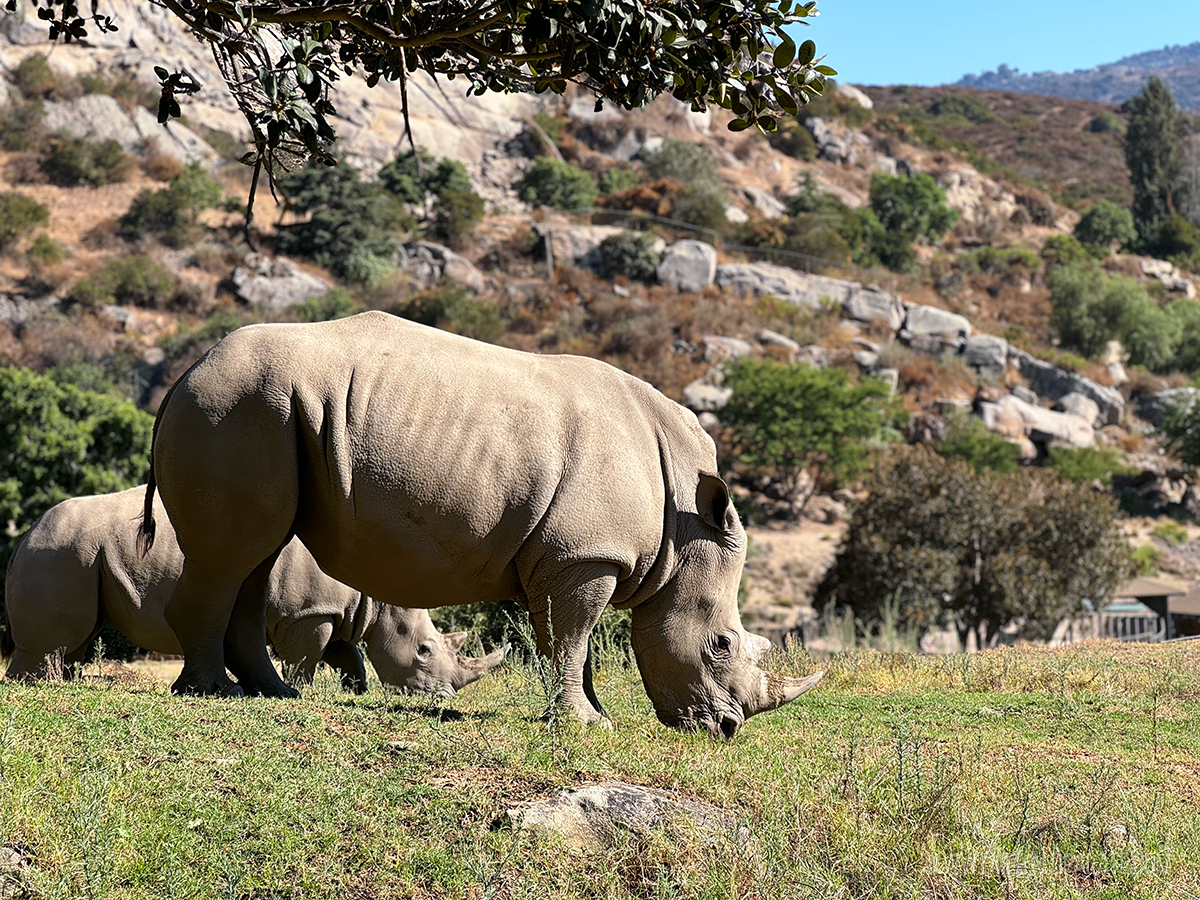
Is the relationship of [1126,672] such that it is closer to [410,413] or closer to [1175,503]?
[410,413]

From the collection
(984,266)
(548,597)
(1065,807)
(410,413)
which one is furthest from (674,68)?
(984,266)

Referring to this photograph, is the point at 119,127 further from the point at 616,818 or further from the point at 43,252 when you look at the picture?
the point at 616,818

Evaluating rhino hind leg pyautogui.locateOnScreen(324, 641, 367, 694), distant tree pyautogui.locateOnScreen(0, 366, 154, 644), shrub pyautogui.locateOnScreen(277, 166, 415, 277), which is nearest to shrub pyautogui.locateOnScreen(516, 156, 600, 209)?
shrub pyautogui.locateOnScreen(277, 166, 415, 277)

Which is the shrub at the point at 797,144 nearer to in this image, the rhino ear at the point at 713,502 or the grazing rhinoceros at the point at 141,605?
the grazing rhinoceros at the point at 141,605

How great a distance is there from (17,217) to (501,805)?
2015 inches

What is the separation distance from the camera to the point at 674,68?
5359mm

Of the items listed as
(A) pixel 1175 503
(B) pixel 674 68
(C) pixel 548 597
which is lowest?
(A) pixel 1175 503

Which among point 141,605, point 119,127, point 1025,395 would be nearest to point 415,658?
point 141,605

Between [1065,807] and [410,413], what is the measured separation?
3.64 m

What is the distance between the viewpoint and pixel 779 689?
6.82m

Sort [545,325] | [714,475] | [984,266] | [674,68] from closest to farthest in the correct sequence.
Answer: [674,68], [714,475], [545,325], [984,266]

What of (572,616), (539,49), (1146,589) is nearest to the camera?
(539,49)

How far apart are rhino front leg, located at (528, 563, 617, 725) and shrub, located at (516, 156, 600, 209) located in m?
58.7

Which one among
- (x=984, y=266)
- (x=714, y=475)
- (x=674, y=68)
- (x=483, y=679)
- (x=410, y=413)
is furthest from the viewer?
(x=984, y=266)
